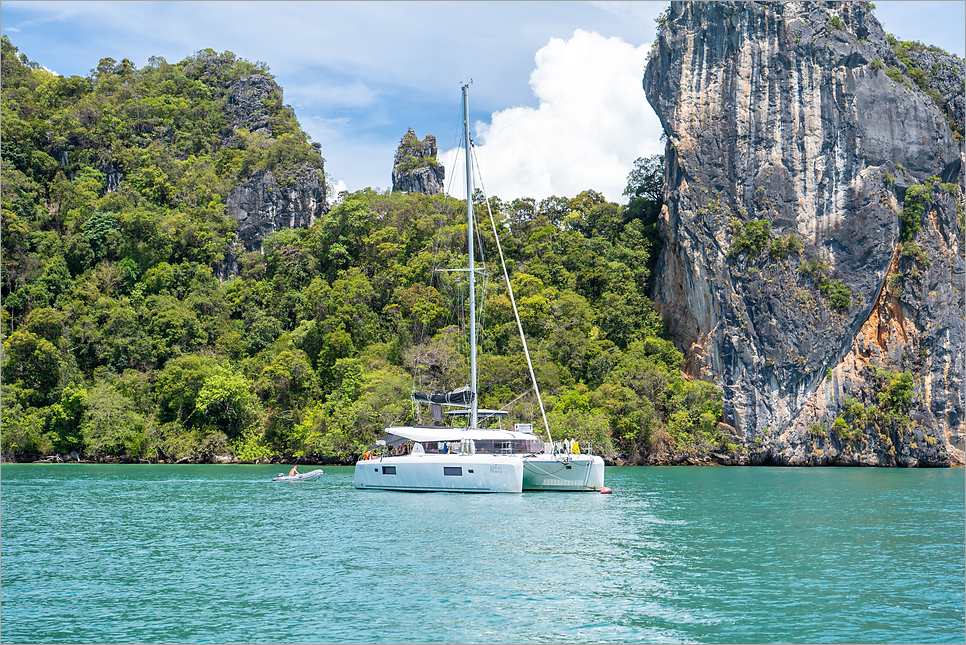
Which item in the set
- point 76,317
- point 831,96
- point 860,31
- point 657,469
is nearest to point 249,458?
point 76,317

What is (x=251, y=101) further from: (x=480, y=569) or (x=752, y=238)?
(x=480, y=569)

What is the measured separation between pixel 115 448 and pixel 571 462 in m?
37.1

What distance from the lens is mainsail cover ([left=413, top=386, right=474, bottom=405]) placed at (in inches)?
1273

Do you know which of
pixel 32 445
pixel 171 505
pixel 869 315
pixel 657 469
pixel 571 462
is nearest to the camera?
pixel 171 505

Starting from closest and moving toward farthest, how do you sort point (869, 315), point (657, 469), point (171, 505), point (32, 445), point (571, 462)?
point (171, 505) → point (571, 462) → point (657, 469) → point (32, 445) → point (869, 315)

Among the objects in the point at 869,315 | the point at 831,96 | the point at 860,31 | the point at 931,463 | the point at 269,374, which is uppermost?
the point at 860,31

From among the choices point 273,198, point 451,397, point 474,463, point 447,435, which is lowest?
point 474,463

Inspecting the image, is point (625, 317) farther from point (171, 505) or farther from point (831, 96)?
point (171, 505)

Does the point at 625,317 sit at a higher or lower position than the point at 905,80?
lower

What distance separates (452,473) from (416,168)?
62191 mm

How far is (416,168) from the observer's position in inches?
3447

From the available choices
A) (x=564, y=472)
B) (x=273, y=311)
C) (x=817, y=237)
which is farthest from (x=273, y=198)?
(x=564, y=472)

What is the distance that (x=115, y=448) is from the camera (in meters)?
54.2

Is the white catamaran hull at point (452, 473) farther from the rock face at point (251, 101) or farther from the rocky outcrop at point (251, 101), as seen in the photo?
the rocky outcrop at point (251, 101)
